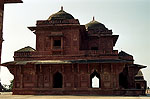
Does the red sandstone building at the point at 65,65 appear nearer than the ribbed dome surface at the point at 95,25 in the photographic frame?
Yes

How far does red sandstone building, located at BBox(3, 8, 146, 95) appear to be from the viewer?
70.1ft

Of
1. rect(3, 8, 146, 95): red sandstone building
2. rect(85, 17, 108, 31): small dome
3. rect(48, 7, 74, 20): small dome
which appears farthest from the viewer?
rect(85, 17, 108, 31): small dome

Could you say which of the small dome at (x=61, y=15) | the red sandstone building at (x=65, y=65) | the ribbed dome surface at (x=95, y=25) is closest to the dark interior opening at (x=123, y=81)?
the red sandstone building at (x=65, y=65)

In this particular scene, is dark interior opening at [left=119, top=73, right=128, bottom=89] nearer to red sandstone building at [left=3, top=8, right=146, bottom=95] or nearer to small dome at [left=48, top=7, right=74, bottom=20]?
red sandstone building at [left=3, top=8, right=146, bottom=95]

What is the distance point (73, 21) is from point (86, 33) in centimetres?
371

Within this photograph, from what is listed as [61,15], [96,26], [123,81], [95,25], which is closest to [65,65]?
[61,15]

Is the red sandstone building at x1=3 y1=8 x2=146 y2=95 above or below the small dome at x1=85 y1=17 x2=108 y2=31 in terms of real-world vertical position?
below

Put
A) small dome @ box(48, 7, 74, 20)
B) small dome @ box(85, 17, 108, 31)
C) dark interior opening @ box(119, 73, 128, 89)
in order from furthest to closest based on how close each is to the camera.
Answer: small dome @ box(85, 17, 108, 31) → dark interior opening @ box(119, 73, 128, 89) → small dome @ box(48, 7, 74, 20)

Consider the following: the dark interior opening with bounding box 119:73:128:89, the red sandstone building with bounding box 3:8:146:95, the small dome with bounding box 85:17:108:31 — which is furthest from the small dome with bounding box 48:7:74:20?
the dark interior opening with bounding box 119:73:128:89

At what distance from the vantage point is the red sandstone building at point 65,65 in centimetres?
2136

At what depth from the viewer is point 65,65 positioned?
867 inches

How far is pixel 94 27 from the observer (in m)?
28.0

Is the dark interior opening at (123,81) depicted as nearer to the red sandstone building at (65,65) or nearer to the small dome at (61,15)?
the red sandstone building at (65,65)

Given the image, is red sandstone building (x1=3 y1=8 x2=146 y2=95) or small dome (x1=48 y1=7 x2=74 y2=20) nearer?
red sandstone building (x1=3 y1=8 x2=146 y2=95)
